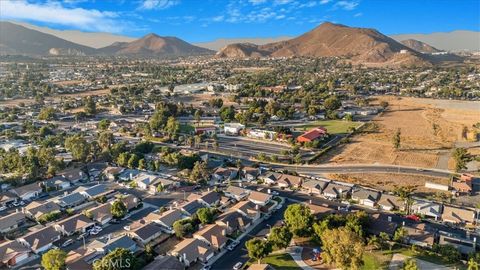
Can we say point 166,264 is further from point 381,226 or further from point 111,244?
point 381,226

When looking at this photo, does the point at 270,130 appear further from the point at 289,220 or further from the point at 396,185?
the point at 289,220

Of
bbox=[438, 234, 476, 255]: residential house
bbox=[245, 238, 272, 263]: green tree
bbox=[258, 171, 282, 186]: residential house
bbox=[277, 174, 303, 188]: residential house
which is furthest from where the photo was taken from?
bbox=[258, 171, 282, 186]: residential house

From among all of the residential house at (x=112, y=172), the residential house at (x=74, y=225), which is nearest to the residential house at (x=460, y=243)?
the residential house at (x=74, y=225)

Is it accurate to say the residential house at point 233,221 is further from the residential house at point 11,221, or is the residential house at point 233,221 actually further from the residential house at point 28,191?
the residential house at point 28,191

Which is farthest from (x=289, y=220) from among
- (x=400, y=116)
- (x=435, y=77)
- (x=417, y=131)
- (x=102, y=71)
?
(x=102, y=71)

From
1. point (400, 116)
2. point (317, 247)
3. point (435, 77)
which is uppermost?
point (435, 77)

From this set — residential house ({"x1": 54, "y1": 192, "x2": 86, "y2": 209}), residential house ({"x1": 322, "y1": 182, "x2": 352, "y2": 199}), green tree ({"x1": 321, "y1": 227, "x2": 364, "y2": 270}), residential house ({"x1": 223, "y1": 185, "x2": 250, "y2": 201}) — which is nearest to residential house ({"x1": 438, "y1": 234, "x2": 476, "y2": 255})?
green tree ({"x1": 321, "y1": 227, "x2": 364, "y2": 270})

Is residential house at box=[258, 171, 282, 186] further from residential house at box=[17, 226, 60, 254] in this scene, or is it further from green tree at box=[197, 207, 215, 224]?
residential house at box=[17, 226, 60, 254]
